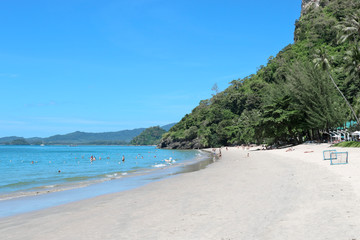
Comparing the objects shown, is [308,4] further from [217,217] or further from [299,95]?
[217,217]

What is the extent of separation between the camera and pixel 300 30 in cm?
13412

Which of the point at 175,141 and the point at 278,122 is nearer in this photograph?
the point at 278,122

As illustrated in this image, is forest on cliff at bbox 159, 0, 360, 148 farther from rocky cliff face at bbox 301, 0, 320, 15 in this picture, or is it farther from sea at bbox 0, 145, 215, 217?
sea at bbox 0, 145, 215, 217

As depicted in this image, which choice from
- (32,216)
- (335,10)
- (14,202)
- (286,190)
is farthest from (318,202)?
(335,10)

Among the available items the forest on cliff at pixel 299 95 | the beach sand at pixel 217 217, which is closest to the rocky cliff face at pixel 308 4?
the forest on cliff at pixel 299 95

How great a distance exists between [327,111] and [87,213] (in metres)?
52.1

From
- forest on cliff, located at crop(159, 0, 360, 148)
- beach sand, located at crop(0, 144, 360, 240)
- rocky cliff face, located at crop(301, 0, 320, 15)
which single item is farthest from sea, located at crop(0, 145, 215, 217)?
rocky cliff face, located at crop(301, 0, 320, 15)

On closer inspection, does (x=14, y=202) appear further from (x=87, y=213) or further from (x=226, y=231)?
(x=226, y=231)

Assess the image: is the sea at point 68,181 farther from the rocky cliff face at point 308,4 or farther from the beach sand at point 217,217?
the rocky cliff face at point 308,4

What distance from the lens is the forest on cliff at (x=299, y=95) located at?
173 ft

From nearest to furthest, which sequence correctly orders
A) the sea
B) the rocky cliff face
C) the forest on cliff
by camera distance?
the sea
the forest on cliff
the rocky cliff face

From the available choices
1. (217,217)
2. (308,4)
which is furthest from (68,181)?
(308,4)

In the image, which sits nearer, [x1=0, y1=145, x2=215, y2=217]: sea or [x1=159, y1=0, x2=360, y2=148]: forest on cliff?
[x1=0, y1=145, x2=215, y2=217]: sea

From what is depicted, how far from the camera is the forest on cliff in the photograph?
52875mm
